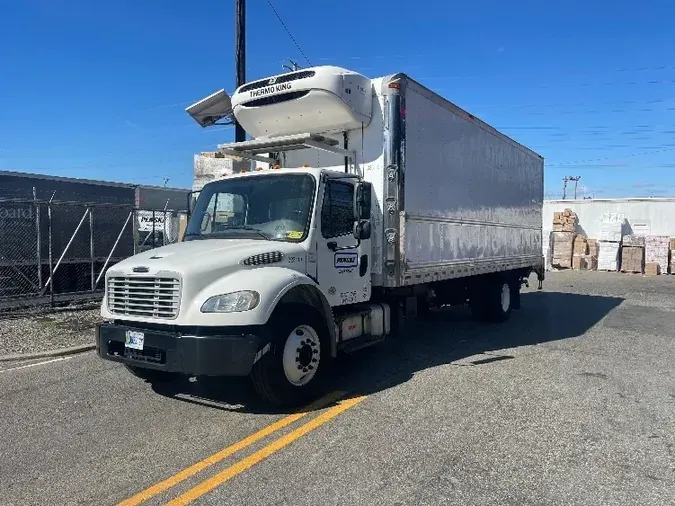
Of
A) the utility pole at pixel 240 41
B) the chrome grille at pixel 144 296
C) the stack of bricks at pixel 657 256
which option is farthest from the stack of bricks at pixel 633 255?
the chrome grille at pixel 144 296

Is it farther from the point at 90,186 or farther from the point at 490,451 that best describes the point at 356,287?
the point at 90,186

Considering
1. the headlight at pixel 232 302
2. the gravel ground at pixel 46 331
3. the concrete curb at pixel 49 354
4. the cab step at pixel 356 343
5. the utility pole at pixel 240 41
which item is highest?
the utility pole at pixel 240 41

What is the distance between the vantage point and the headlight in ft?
16.3

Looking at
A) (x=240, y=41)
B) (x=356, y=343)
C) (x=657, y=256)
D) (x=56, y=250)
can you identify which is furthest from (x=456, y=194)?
(x=657, y=256)

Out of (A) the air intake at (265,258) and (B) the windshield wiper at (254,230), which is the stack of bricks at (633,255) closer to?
(B) the windshield wiper at (254,230)

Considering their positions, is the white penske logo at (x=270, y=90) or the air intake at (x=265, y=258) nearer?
the air intake at (x=265, y=258)

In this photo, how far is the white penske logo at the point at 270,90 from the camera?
23.1ft

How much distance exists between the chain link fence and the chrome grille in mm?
5600

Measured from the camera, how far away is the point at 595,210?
30.5 m

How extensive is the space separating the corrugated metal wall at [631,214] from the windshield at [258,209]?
27.5 metres

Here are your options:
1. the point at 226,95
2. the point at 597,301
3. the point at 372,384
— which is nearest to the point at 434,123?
the point at 372,384

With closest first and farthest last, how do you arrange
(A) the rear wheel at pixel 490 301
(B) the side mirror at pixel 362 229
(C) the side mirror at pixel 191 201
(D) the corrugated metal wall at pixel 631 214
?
1. (B) the side mirror at pixel 362 229
2. (C) the side mirror at pixel 191 201
3. (A) the rear wheel at pixel 490 301
4. (D) the corrugated metal wall at pixel 631 214

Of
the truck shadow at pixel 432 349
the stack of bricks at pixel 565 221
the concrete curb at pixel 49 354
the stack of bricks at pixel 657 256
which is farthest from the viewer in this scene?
the stack of bricks at pixel 565 221

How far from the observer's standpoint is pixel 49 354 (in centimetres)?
805
